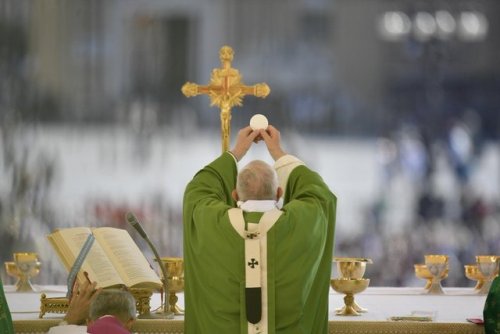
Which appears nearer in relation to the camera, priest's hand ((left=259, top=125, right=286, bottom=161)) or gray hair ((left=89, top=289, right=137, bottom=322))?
gray hair ((left=89, top=289, right=137, bottom=322))

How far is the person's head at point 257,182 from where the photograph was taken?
17.5ft

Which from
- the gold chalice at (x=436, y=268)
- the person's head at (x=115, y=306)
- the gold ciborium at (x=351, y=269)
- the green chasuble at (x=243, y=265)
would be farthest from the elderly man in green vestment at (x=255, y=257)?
the gold chalice at (x=436, y=268)

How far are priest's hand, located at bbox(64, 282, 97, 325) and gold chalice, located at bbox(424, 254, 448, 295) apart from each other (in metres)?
2.23

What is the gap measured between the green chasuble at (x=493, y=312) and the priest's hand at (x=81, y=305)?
1759 millimetres

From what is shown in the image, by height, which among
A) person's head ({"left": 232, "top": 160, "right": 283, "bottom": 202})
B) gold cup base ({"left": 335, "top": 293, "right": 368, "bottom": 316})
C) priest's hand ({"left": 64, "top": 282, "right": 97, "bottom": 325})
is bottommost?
A: gold cup base ({"left": 335, "top": 293, "right": 368, "bottom": 316})

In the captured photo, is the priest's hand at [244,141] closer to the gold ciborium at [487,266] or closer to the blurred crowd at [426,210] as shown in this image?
the gold ciborium at [487,266]

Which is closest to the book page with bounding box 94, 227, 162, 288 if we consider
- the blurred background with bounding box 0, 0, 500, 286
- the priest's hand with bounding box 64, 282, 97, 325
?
the priest's hand with bounding box 64, 282, 97, 325

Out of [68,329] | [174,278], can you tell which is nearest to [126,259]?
[174,278]

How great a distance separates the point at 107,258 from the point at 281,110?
5.40 m

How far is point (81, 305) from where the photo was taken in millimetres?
5426

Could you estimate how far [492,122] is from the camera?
1120cm

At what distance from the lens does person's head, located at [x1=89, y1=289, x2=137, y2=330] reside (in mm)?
5012

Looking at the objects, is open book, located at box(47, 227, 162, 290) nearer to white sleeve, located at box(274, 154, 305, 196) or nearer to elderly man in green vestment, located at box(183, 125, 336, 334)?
elderly man in green vestment, located at box(183, 125, 336, 334)

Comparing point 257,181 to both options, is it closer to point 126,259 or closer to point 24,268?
point 126,259
